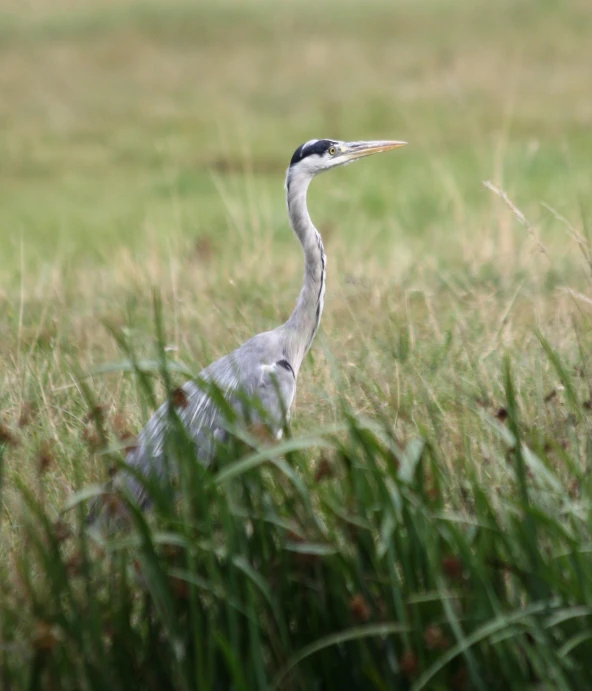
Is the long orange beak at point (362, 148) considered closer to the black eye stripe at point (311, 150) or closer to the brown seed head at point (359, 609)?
the black eye stripe at point (311, 150)

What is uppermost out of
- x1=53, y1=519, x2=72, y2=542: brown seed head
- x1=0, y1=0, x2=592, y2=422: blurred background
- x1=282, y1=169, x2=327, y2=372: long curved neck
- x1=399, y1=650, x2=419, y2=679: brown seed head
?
x1=0, y1=0, x2=592, y2=422: blurred background

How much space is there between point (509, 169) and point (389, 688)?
10865mm

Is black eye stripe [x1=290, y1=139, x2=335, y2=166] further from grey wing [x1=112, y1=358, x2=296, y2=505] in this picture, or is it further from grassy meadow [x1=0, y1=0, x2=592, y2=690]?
grey wing [x1=112, y1=358, x2=296, y2=505]

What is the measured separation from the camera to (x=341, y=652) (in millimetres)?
2299

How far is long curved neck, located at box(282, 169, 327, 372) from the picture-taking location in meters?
4.09

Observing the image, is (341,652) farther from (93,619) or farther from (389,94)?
(389,94)

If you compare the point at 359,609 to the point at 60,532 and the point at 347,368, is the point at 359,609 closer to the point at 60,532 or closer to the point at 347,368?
the point at 60,532

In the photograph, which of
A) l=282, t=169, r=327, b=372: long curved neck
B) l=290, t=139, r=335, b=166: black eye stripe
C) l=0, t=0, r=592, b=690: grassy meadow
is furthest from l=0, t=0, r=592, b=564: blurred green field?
l=290, t=139, r=335, b=166: black eye stripe

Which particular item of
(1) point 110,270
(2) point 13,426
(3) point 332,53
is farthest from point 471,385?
(3) point 332,53

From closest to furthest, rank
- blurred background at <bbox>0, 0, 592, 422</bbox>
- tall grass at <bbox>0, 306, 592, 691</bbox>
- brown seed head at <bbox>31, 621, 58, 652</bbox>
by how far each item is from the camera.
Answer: brown seed head at <bbox>31, 621, 58, 652</bbox>, tall grass at <bbox>0, 306, 592, 691</bbox>, blurred background at <bbox>0, 0, 592, 422</bbox>

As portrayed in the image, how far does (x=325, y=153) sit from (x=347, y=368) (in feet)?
2.72

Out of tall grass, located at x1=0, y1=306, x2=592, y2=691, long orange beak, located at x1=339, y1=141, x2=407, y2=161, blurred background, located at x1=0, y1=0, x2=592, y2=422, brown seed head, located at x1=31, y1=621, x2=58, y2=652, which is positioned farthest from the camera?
blurred background, located at x1=0, y1=0, x2=592, y2=422

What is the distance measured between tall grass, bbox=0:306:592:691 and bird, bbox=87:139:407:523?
3.03 feet

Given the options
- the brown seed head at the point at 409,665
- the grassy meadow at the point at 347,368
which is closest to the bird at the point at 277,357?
the grassy meadow at the point at 347,368
